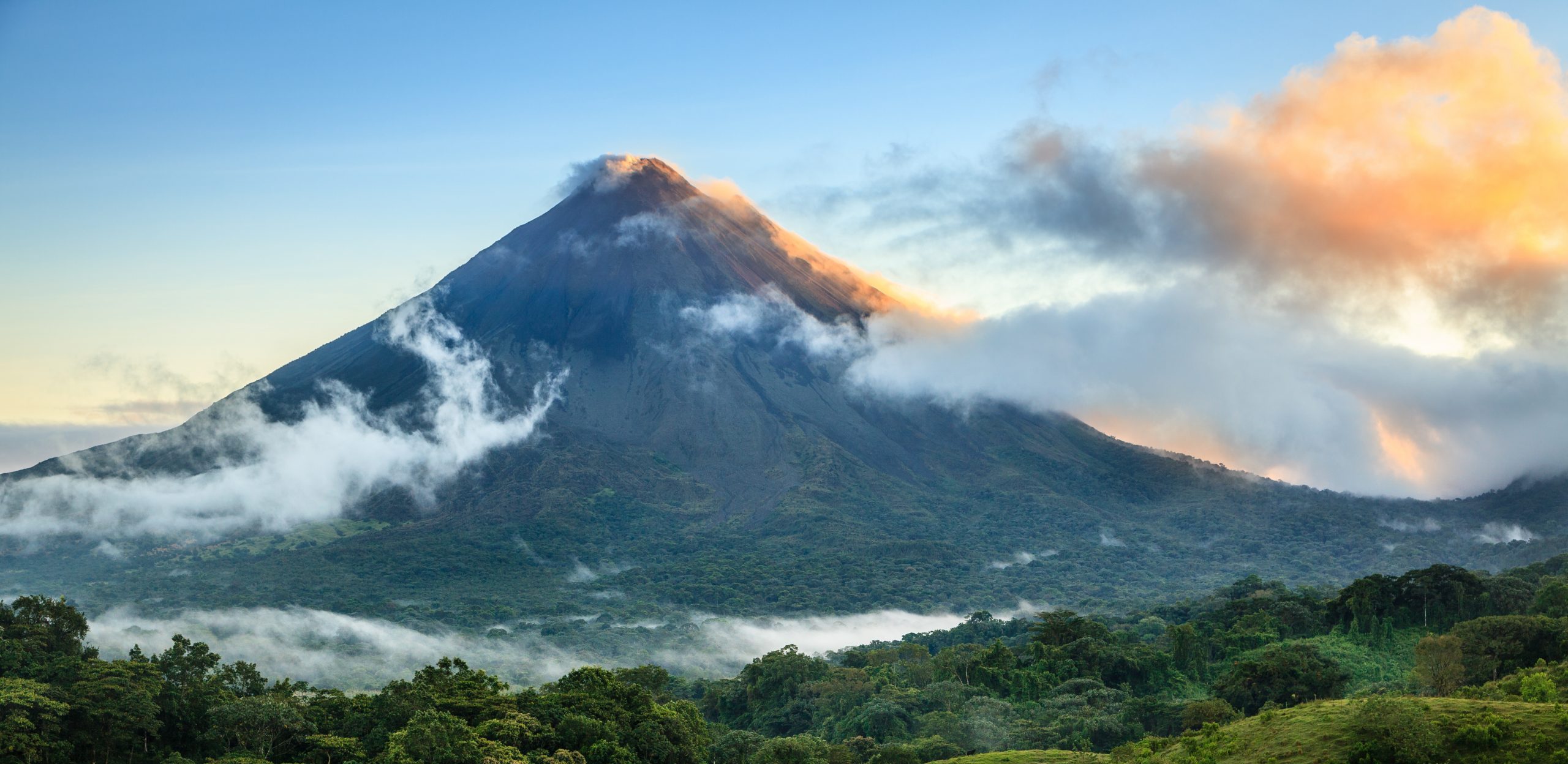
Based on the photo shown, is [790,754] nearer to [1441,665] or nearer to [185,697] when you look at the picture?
[185,697]

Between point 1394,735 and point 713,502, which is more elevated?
point 713,502

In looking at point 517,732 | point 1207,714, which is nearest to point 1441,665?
point 1207,714

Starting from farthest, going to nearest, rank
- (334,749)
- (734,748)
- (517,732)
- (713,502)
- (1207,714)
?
(713,502), (734,748), (1207,714), (517,732), (334,749)

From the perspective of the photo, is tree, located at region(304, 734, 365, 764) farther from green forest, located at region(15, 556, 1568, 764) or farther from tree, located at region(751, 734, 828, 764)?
tree, located at region(751, 734, 828, 764)

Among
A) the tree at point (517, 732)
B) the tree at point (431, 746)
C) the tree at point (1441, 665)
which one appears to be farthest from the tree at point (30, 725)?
the tree at point (1441, 665)

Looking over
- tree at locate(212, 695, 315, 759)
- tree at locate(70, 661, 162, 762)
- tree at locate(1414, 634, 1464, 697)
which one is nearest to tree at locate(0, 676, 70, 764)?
tree at locate(70, 661, 162, 762)

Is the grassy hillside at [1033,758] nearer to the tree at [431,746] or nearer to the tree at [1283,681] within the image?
the tree at [1283,681]
